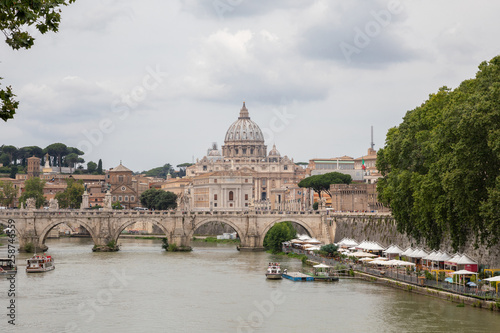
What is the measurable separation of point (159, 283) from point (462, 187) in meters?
16.5

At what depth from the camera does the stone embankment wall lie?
34594 millimetres

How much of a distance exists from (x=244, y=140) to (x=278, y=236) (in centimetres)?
12454

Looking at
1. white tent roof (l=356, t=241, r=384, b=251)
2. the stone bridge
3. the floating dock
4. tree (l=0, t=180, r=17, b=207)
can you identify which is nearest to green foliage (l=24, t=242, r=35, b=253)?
the stone bridge

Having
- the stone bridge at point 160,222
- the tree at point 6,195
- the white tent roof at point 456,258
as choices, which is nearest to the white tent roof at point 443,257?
the white tent roof at point 456,258

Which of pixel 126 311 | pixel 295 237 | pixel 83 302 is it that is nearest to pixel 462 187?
pixel 126 311

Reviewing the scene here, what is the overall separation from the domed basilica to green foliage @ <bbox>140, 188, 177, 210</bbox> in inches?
112

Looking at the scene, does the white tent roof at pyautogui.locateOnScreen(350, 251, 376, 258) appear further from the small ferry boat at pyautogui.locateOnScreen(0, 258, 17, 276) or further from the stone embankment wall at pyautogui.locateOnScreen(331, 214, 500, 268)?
the small ferry boat at pyautogui.locateOnScreen(0, 258, 17, 276)

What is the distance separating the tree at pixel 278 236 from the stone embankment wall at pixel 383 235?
3505 mm

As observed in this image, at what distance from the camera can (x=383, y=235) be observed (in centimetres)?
5106

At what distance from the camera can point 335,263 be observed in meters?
47.8

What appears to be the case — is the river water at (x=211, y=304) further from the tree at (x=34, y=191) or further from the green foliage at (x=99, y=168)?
the green foliage at (x=99, y=168)

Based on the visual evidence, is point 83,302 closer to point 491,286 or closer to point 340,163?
point 491,286

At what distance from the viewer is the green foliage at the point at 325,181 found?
104 meters

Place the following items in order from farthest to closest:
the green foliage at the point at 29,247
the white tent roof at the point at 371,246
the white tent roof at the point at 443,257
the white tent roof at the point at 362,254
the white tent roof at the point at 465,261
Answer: the green foliage at the point at 29,247 < the white tent roof at the point at 371,246 < the white tent roof at the point at 362,254 < the white tent roof at the point at 443,257 < the white tent roof at the point at 465,261
